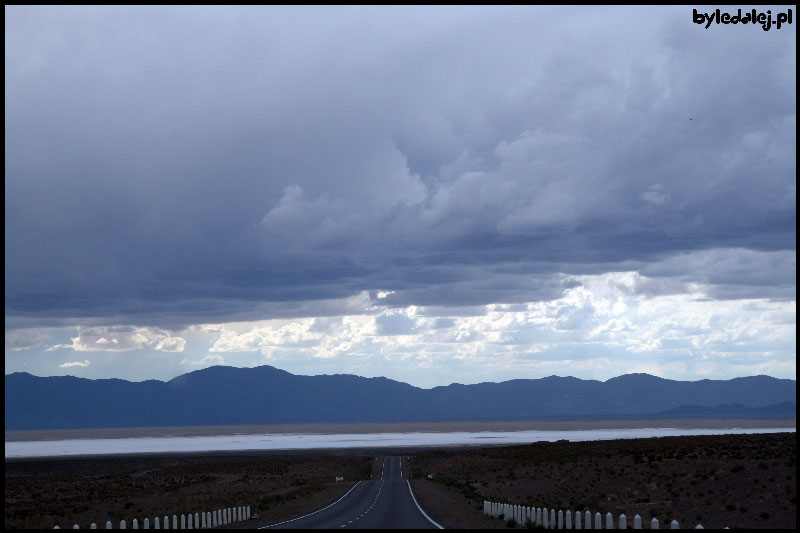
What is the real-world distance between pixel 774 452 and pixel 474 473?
34.7 metres

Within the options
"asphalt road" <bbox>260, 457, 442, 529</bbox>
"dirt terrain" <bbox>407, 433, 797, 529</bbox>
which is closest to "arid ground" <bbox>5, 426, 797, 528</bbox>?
"dirt terrain" <bbox>407, 433, 797, 529</bbox>

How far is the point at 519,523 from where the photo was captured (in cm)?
3759

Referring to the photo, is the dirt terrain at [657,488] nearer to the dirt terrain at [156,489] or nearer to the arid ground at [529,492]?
the arid ground at [529,492]

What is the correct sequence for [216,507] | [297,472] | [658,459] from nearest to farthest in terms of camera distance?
[216,507], [658,459], [297,472]

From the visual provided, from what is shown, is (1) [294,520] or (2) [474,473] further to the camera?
(2) [474,473]

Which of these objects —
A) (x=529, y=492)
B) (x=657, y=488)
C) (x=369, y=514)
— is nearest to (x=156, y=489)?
(x=529, y=492)

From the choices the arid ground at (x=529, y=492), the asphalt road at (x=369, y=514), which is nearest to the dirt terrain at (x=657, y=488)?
the arid ground at (x=529, y=492)

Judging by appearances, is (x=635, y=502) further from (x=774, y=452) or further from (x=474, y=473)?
(x=474, y=473)

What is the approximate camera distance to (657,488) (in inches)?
2013

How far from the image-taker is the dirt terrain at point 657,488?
39438 mm

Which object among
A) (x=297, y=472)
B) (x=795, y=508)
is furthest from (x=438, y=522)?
(x=297, y=472)

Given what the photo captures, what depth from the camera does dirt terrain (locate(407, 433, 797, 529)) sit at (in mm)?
39438

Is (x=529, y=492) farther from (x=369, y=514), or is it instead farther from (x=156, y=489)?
(x=156, y=489)

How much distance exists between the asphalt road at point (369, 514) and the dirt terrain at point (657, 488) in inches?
56.5
